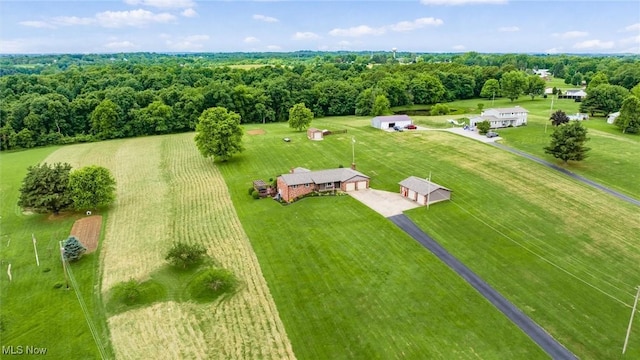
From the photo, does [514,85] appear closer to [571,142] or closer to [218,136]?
[571,142]

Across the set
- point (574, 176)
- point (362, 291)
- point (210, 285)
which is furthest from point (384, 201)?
point (574, 176)

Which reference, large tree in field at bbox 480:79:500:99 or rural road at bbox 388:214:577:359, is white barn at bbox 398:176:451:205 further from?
large tree in field at bbox 480:79:500:99

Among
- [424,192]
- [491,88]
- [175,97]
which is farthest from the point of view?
[491,88]

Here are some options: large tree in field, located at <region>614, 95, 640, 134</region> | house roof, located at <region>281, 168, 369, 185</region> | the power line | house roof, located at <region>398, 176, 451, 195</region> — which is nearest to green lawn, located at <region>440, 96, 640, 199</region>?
large tree in field, located at <region>614, 95, 640, 134</region>

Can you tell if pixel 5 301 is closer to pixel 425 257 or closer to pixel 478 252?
pixel 425 257

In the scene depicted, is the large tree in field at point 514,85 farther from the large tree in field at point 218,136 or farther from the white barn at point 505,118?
the large tree in field at point 218,136

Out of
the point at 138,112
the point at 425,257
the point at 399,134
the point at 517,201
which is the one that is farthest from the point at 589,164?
the point at 138,112
